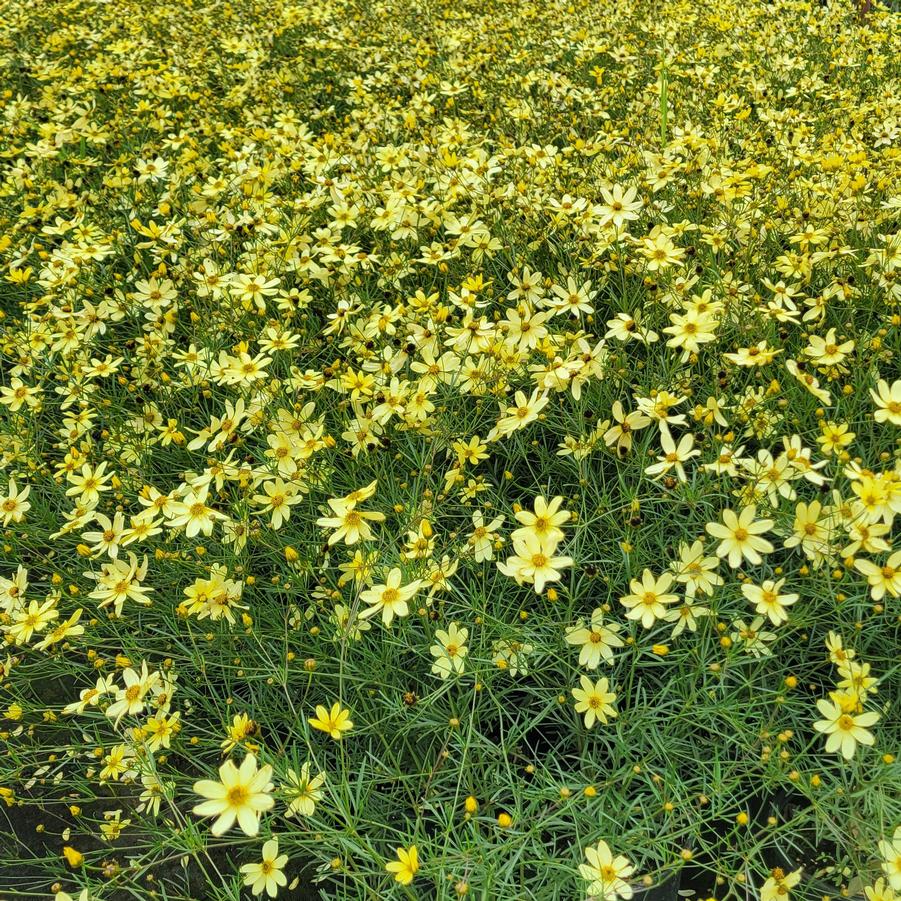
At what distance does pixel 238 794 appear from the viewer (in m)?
1.37

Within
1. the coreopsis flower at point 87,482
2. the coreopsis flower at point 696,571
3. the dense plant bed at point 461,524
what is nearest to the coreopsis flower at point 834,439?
the dense plant bed at point 461,524

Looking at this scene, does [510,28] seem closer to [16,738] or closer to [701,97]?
[701,97]

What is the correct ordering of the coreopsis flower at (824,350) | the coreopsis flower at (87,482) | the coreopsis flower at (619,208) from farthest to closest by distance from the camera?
the coreopsis flower at (619,208)
the coreopsis flower at (87,482)
the coreopsis flower at (824,350)

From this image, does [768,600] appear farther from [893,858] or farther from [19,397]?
[19,397]

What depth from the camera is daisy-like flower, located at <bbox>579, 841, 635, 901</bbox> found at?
143cm

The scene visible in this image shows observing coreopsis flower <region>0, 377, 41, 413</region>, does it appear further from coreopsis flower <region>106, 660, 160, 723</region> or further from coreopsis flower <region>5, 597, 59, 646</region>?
coreopsis flower <region>106, 660, 160, 723</region>

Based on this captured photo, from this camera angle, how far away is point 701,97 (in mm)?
4043

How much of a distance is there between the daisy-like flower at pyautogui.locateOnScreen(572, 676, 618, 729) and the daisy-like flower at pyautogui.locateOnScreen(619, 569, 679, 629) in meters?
0.17

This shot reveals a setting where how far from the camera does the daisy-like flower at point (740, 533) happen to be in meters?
1.68

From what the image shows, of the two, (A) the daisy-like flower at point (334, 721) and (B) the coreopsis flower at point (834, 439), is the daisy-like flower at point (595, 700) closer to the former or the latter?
(A) the daisy-like flower at point (334, 721)

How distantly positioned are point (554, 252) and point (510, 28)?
3.25m

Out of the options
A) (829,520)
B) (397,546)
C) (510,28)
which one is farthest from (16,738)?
(510,28)

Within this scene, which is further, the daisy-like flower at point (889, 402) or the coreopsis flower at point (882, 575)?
the daisy-like flower at point (889, 402)

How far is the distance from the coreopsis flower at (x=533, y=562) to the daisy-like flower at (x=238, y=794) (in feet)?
2.10
